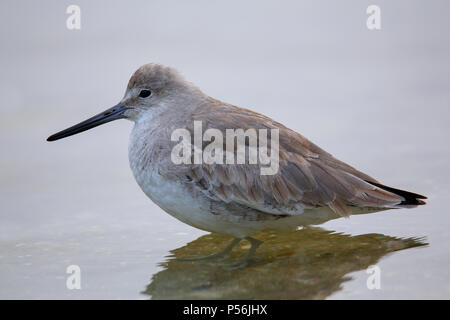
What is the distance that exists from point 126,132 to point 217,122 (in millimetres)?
3859

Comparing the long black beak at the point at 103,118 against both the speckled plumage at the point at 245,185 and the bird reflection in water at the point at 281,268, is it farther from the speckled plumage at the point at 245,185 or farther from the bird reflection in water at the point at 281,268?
the bird reflection in water at the point at 281,268

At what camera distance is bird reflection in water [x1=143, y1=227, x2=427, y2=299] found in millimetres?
5922

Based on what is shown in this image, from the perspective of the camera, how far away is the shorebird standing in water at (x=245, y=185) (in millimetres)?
6426

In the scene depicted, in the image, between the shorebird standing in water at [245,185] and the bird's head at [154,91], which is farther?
the bird's head at [154,91]

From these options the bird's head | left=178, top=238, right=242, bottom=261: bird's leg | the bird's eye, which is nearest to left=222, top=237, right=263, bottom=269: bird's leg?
left=178, top=238, right=242, bottom=261: bird's leg

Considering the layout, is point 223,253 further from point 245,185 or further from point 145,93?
point 145,93

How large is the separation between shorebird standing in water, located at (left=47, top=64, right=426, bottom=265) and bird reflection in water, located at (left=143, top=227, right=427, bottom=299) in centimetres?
26

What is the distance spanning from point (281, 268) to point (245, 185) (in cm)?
83

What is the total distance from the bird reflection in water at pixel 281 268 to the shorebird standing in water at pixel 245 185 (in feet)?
0.85

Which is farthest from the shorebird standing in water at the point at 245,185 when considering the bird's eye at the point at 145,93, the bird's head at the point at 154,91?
the bird's eye at the point at 145,93

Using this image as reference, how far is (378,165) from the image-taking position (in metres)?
8.80

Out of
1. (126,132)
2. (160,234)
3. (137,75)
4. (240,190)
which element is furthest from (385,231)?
(126,132)

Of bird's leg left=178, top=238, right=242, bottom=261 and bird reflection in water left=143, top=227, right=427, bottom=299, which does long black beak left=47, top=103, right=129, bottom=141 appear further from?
bird's leg left=178, top=238, right=242, bottom=261

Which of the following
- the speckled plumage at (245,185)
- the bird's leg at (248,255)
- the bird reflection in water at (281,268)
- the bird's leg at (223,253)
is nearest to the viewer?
the bird reflection in water at (281,268)
